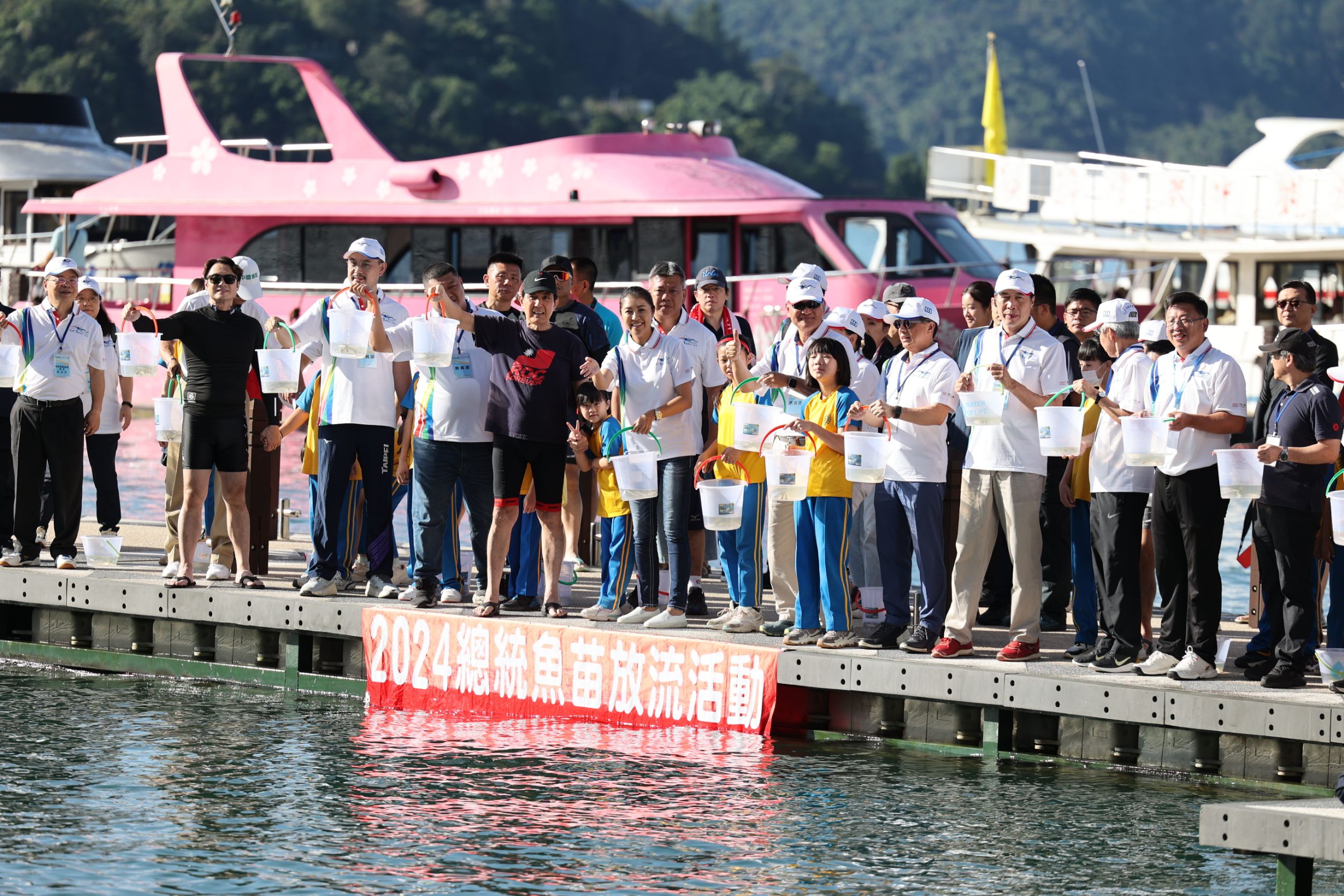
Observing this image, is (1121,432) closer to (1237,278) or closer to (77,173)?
(1237,278)

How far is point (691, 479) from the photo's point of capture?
401 inches

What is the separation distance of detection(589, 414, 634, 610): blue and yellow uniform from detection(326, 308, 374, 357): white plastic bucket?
1.32 m

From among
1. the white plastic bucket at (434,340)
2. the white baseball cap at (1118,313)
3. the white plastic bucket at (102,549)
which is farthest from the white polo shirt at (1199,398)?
the white plastic bucket at (102,549)

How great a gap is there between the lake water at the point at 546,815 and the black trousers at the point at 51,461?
1.77 metres

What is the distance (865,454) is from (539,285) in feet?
6.70

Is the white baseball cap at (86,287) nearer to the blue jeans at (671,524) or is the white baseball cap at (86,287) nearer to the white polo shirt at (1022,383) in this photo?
the blue jeans at (671,524)

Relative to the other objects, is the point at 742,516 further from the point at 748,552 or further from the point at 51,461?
the point at 51,461

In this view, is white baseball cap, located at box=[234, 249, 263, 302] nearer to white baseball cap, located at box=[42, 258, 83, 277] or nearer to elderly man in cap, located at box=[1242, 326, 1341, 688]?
white baseball cap, located at box=[42, 258, 83, 277]

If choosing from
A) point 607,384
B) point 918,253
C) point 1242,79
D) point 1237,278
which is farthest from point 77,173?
point 1242,79

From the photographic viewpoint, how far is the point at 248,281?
470 inches

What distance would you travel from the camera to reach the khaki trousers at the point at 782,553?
10.2 meters

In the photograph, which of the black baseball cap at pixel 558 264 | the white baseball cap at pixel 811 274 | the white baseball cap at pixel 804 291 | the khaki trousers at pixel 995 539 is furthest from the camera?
the black baseball cap at pixel 558 264

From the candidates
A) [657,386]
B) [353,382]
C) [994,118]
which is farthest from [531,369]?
[994,118]

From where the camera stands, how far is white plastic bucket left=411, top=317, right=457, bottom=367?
10016 millimetres
